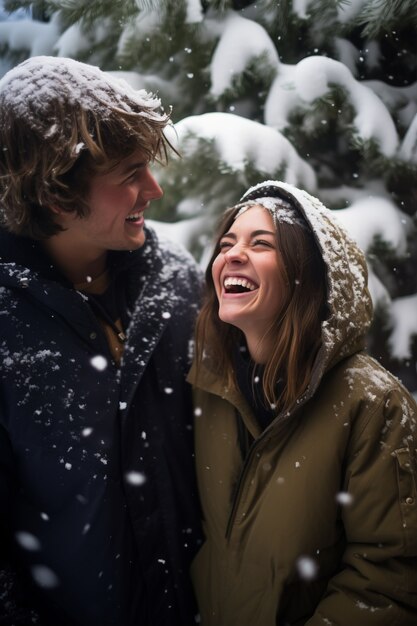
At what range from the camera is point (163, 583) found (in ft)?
6.06

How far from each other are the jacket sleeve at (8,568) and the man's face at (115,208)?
79 centimetres

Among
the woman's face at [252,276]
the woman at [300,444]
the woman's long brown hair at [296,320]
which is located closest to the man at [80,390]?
the woman at [300,444]

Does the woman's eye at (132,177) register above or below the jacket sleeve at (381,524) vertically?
above

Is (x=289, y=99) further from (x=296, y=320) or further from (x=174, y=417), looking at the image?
(x=174, y=417)

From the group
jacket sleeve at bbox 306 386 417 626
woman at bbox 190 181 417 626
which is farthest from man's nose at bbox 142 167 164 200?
jacket sleeve at bbox 306 386 417 626

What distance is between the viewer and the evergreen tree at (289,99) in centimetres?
233

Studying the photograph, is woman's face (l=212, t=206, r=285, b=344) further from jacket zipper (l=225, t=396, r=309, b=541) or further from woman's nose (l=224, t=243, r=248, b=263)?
jacket zipper (l=225, t=396, r=309, b=541)

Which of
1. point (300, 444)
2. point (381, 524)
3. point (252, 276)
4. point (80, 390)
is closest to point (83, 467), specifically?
point (80, 390)

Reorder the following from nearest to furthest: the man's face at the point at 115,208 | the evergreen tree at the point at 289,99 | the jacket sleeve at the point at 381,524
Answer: the jacket sleeve at the point at 381,524
the man's face at the point at 115,208
the evergreen tree at the point at 289,99

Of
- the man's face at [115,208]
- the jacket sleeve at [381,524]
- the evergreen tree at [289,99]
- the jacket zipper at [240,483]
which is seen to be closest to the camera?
the jacket sleeve at [381,524]

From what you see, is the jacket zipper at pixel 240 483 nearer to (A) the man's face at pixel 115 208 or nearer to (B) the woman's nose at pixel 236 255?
(B) the woman's nose at pixel 236 255

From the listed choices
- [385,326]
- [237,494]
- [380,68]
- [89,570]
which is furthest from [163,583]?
[380,68]

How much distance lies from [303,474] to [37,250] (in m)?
1.30

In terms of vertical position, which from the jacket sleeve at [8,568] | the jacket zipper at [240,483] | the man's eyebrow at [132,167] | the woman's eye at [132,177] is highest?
the man's eyebrow at [132,167]
